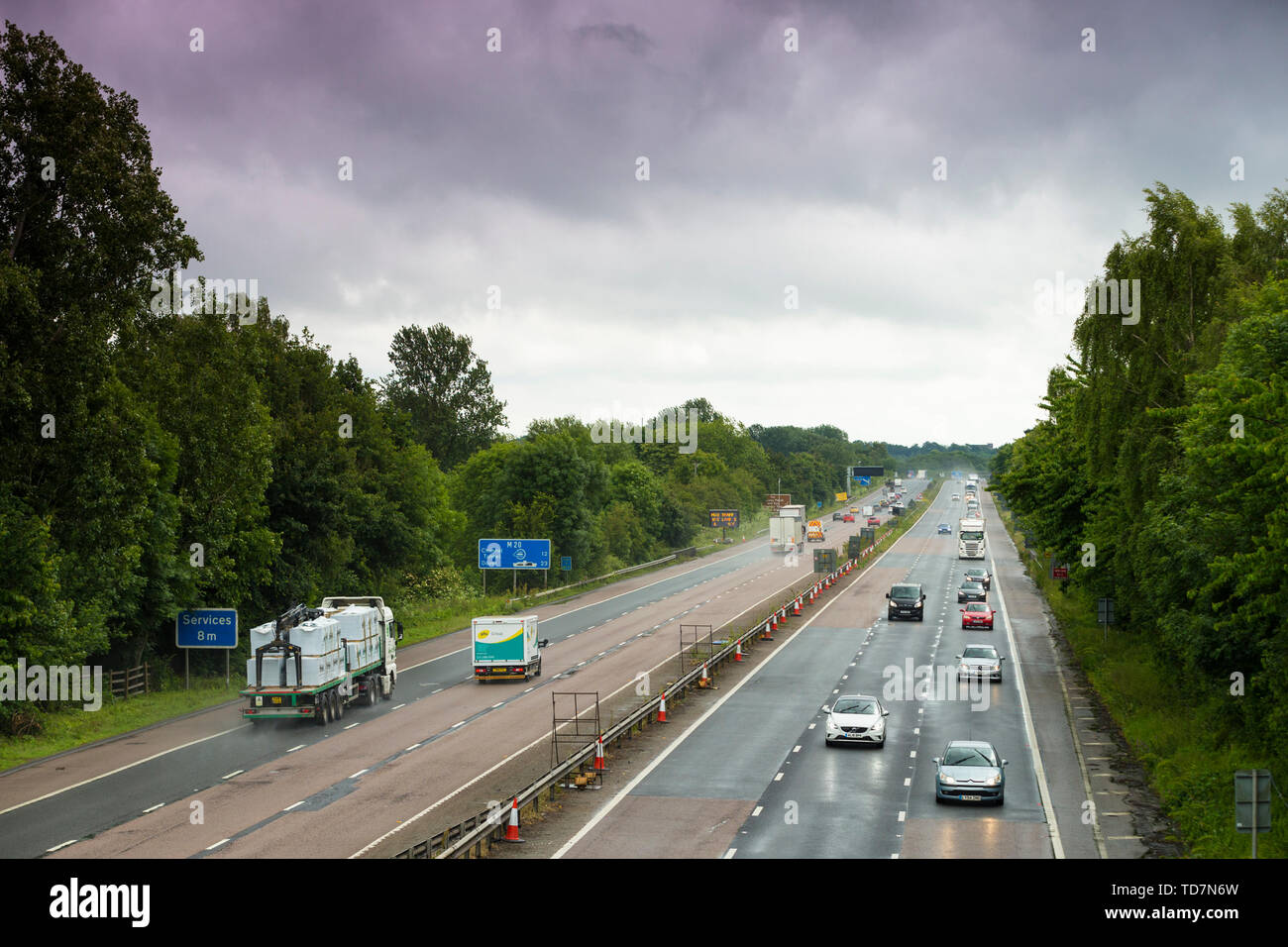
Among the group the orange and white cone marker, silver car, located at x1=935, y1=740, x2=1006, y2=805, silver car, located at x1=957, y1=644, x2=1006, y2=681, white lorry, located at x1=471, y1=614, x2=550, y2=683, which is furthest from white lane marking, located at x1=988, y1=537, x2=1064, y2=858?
white lorry, located at x1=471, y1=614, x2=550, y2=683

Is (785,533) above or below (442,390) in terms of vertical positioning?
below

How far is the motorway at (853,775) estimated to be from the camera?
22609 mm

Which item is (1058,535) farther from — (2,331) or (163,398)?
(2,331)

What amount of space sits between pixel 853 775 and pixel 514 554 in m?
47.3

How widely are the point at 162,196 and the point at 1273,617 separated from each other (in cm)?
3267

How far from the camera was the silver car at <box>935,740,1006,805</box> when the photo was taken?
84.8 ft

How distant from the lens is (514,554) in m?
74.5

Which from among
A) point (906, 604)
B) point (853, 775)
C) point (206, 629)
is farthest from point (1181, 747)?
point (906, 604)

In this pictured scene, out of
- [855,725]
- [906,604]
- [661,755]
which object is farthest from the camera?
[906,604]

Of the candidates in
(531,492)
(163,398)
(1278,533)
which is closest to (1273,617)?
(1278,533)

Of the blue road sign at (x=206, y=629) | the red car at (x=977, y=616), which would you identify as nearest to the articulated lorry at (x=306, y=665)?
the blue road sign at (x=206, y=629)

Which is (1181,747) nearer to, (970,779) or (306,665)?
(970,779)
